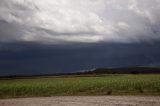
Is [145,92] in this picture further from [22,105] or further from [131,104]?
[22,105]

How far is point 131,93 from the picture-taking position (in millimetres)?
60844

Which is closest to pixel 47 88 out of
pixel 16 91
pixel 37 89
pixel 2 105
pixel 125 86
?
pixel 37 89

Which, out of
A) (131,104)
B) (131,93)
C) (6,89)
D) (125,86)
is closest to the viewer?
(131,104)

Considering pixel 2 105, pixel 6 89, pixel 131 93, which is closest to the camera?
pixel 2 105

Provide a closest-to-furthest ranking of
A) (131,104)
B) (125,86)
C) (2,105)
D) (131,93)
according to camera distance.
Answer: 1. (131,104)
2. (2,105)
3. (131,93)
4. (125,86)

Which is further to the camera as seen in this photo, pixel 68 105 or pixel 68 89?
pixel 68 89

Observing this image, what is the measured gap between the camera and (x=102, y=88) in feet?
221

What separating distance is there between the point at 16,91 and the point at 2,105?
22161 mm

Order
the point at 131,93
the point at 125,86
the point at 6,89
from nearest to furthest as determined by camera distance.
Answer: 1. the point at 131,93
2. the point at 125,86
3. the point at 6,89

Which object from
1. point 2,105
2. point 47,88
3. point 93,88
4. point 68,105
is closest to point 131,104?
point 68,105

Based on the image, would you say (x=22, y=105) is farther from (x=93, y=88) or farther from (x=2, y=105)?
(x=93, y=88)

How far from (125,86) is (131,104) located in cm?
2386

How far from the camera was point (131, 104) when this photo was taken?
43312 millimetres

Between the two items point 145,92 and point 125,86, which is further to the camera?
point 125,86
